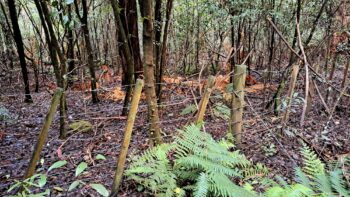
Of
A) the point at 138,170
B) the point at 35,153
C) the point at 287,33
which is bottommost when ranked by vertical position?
the point at 138,170

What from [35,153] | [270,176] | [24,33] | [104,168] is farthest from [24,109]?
[24,33]

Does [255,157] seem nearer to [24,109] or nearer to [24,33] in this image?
[24,109]

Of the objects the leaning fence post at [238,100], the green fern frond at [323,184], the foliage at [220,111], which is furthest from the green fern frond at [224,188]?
the foliage at [220,111]

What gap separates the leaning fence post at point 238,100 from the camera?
3.24m

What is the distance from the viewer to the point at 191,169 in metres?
2.87

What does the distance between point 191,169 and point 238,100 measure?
1010 mm

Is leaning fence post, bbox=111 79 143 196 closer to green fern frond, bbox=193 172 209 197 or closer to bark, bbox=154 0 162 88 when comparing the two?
green fern frond, bbox=193 172 209 197

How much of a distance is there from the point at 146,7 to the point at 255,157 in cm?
223

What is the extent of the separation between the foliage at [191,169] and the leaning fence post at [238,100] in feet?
1.73

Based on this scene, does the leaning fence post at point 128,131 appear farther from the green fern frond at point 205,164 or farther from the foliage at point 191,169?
the green fern frond at point 205,164

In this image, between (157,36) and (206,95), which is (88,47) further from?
(206,95)

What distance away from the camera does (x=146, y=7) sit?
296cm

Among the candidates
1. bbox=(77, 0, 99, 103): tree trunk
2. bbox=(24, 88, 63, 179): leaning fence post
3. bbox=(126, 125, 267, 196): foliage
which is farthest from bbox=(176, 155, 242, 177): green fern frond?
bbox=(77, 0, 99, 103): tree trunk

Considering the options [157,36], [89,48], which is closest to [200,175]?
[157,36]
